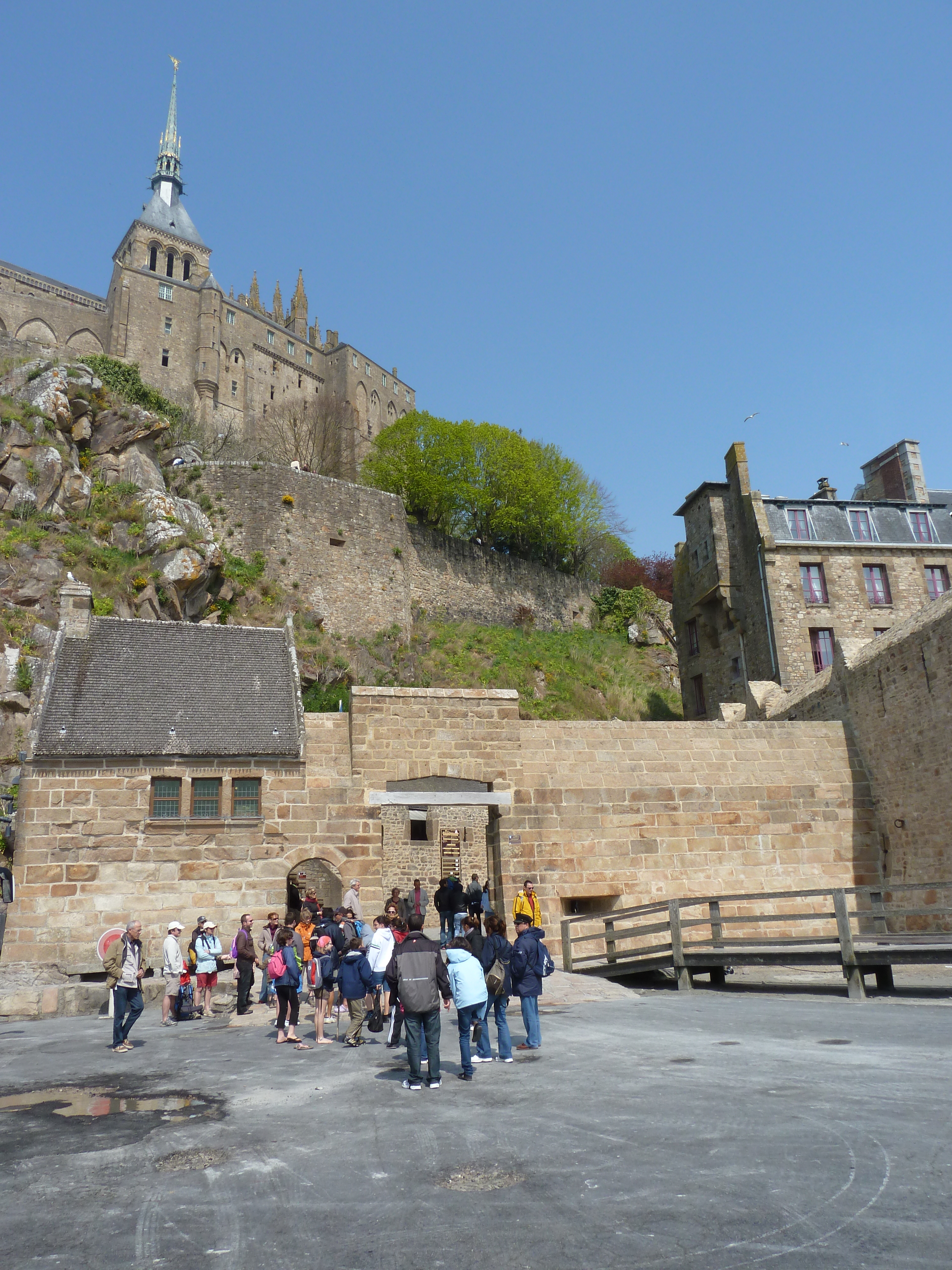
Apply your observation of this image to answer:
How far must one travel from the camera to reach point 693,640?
3275 centimetres

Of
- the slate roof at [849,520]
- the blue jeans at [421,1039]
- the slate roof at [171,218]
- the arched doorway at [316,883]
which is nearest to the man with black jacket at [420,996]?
the blue jeans at [421,1039]

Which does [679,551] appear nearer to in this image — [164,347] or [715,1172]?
[715,1172]

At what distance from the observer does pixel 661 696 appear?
40.3 metres

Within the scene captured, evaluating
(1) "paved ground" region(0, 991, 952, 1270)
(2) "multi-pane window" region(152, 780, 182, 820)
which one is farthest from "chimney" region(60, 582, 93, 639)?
(1) "paved ground" region(0, 991, 952, 1270)

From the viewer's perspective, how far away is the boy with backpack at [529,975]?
888 cm

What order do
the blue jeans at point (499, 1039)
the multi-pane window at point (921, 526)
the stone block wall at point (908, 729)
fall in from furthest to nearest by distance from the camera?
the multi-pane window at point (921, 526)
the stone block wall at point (908, 729)
the blue jeans at point (499, 1039)

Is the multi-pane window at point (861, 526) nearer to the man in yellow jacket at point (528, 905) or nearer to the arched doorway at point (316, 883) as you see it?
the arched doorway at point (316, 883)

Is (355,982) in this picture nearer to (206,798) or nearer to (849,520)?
(206,798)

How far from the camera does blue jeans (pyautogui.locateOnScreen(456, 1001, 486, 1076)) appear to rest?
772cm

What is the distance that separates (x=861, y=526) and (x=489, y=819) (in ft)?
59.7

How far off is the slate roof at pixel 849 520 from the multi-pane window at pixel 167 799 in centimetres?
2028

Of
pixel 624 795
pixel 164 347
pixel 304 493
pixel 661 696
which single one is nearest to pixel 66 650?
pixel 624 795

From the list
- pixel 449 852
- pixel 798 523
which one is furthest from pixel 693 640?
pixel 449 852

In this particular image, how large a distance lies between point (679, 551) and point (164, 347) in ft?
163
